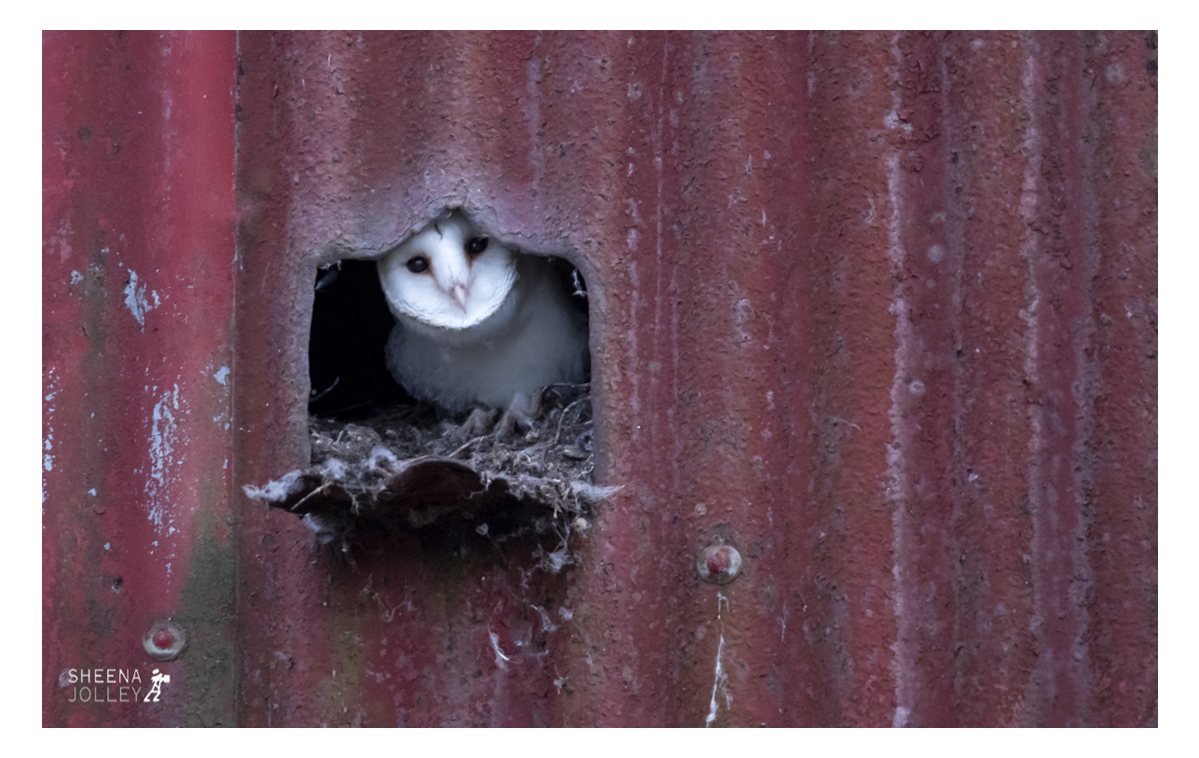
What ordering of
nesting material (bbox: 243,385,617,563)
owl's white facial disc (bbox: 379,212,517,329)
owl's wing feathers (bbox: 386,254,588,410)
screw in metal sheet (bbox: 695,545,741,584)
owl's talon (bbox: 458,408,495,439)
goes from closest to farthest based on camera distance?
nesting material (bbox: 243,385,617,563) → screw in metal sheet (bbox: 695,545,741,584) → owl's white facial disc (bbox: 379,212,517,329) → owl's talon (bbox: 458,408,495,439) → owl's wing feathers (bbox: 386,254,588,410)

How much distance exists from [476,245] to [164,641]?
70cm

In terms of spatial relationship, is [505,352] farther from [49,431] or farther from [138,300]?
[49,431]

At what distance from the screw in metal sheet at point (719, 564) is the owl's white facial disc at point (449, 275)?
20.5 inches

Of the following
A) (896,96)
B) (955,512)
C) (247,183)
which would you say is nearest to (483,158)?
(247,183)

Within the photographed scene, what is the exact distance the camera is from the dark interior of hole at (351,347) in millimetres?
1650

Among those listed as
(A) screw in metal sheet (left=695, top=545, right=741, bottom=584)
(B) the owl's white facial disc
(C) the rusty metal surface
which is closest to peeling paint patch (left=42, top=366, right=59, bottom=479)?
(C) the rusty metal surface

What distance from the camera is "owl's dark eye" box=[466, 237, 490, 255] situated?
1.45m

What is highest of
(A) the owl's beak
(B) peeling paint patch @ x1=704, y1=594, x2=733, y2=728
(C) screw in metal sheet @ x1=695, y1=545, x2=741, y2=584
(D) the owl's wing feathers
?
(A) the owl's beak

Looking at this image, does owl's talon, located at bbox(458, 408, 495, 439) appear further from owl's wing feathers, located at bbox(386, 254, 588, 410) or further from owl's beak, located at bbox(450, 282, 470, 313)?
owl's beak, located at bbox(450, 282, 470, 313)

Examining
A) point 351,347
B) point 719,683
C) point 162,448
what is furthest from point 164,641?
point 719,683

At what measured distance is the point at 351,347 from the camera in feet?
5.80

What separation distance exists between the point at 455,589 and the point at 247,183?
622 mm

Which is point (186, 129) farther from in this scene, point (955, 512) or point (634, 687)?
point (955, 512)

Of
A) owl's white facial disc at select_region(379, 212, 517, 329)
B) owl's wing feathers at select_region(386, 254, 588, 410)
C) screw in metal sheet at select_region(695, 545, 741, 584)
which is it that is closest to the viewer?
screw in metal sheet at select_region(695, 545, 741, 584)
